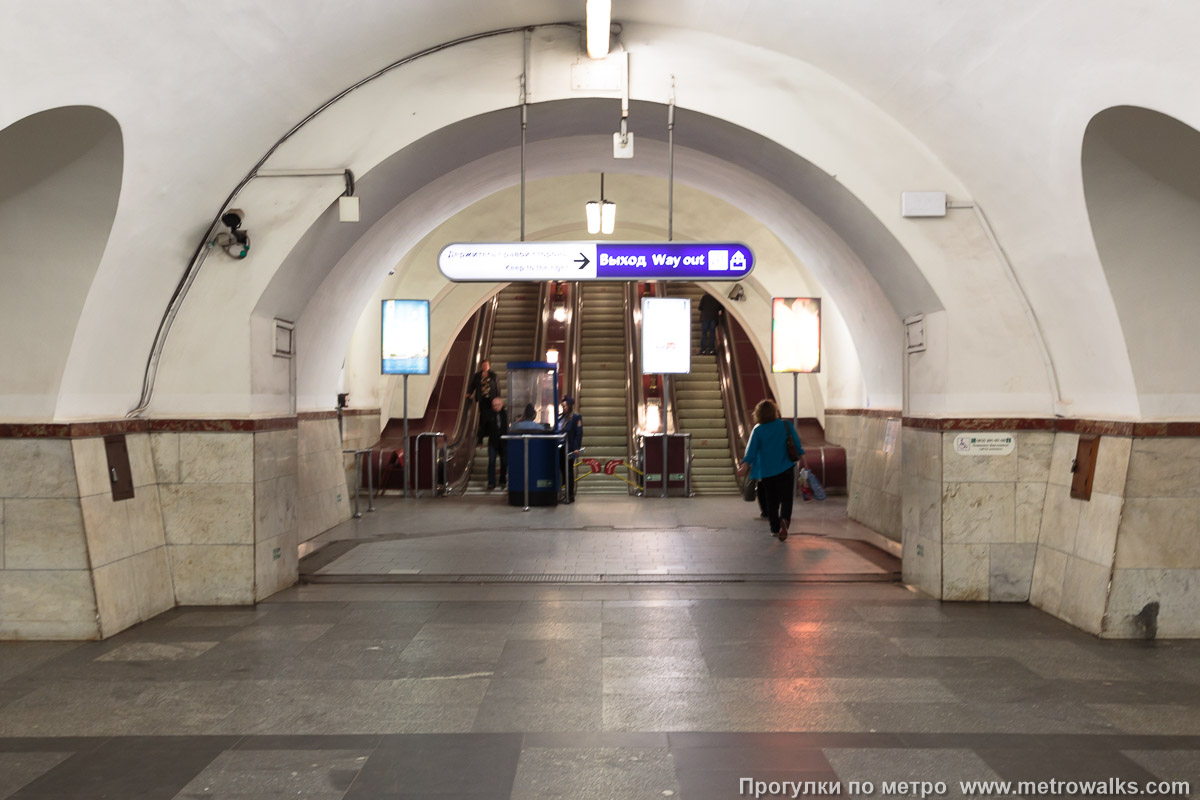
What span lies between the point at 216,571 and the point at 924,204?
555cm

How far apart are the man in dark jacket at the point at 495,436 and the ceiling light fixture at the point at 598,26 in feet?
24.5

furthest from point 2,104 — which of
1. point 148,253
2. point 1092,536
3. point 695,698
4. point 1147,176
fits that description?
point 1092,536

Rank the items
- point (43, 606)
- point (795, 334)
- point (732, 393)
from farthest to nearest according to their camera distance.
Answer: point (732, 393), point (795, 334), point (43, 606)

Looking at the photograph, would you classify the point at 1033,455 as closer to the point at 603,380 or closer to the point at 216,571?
the point at 216,571

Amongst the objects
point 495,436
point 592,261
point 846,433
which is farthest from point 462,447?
point 592,261

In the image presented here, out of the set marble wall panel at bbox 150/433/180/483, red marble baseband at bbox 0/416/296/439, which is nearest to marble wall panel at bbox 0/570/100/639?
red marble baseband at bbox 0/416/296/439

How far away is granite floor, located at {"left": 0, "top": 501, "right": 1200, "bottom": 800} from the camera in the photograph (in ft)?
11.1

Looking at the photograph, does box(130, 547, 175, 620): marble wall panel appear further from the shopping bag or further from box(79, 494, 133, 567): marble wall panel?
the shopping bag

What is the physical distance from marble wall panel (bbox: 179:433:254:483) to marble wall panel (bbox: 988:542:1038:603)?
17.0 feet

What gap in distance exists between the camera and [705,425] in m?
16.8

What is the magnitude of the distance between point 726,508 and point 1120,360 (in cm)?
631

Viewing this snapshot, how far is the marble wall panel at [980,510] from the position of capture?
248 inches

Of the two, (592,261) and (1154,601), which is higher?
(592,261)

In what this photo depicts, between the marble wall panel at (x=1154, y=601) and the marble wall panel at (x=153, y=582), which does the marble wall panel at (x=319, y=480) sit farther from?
the marble wall panel at (x=1154, y=601)
